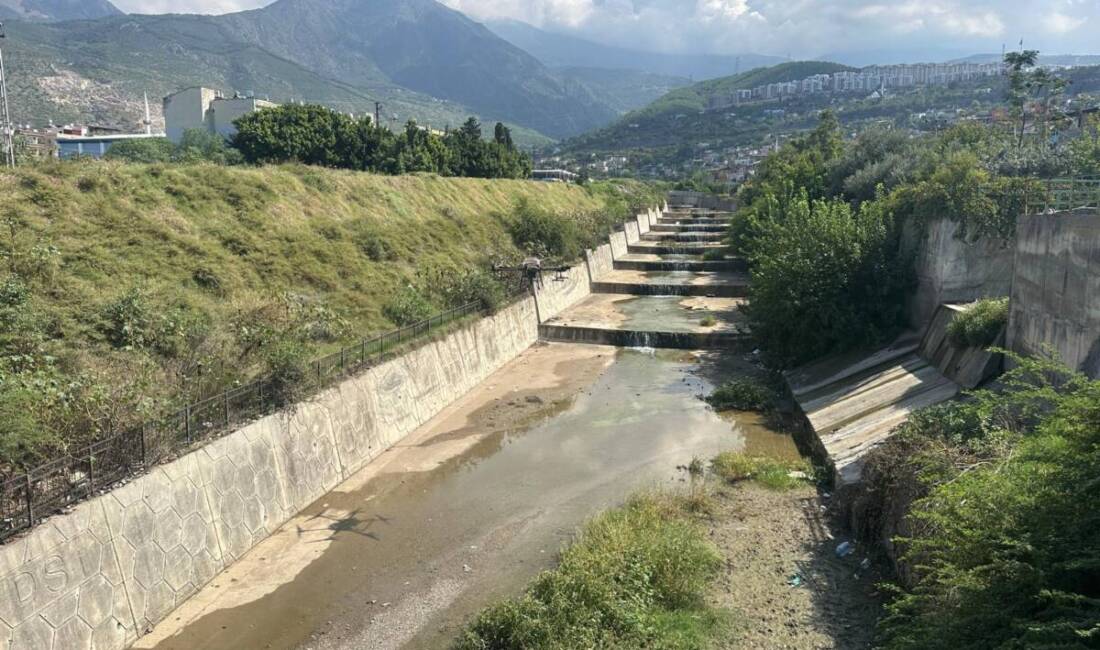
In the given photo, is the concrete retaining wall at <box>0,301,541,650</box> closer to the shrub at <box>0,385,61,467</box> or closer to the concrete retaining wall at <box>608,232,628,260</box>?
the shrub at <box>0,385,61,467</box>

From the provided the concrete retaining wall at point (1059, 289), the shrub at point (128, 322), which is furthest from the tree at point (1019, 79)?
the shrub at point (128, 322)

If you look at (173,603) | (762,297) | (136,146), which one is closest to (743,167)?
(136,146)

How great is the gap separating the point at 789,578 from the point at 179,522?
1074 cm

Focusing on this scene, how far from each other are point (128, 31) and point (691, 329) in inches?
8422

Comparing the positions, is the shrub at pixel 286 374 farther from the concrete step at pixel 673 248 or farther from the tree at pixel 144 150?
the tree at pixel 144 150

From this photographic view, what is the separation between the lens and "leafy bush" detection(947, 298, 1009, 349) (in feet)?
56.5

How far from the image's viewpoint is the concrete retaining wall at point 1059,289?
13.1m

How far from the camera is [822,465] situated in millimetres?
17219

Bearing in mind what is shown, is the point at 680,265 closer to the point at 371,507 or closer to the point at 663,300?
the point at 663,300

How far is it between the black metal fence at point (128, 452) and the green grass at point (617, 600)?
6.14 metres

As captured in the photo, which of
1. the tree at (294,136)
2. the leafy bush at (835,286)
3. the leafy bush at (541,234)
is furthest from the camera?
the tree at (294,136)

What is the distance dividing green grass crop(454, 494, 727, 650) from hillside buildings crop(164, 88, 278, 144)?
93.2m

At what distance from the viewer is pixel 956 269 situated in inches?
839

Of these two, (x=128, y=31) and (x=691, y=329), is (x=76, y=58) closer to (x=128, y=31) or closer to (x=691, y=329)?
(x=128, y=31)
